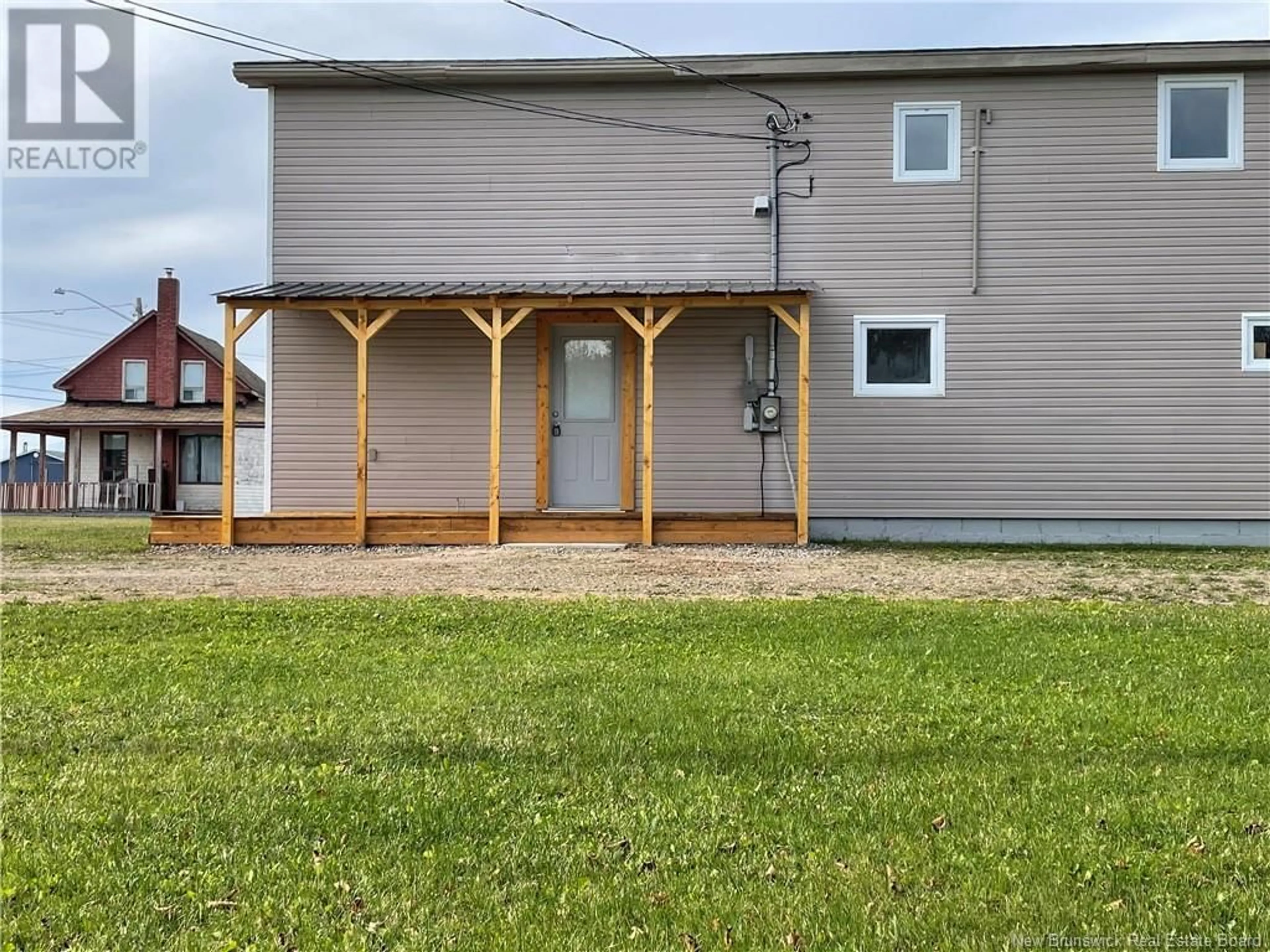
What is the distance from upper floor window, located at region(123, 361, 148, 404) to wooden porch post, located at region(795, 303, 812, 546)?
25324 mm

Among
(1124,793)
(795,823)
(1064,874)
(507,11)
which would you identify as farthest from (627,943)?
(507,11)

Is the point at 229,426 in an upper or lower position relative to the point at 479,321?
lower

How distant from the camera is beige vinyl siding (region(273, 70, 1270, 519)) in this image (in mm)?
10969

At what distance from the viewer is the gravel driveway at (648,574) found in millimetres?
7262

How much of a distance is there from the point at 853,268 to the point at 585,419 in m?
3.48

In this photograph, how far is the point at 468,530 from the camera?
10.4 m

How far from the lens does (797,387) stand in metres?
11.2

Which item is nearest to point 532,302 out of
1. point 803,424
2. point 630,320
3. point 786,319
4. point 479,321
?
point 479,321

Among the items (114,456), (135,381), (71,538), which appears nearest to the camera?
(71,538)

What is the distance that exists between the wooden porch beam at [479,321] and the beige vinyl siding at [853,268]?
1013 millimetres

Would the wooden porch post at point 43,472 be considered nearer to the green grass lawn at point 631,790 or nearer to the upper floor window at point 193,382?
the upper floor window at point 193,382

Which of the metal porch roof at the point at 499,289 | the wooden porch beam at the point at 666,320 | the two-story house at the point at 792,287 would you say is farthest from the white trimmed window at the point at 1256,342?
the wooden porch beam at the point at 666,320

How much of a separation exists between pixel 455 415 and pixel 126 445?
2093 cm

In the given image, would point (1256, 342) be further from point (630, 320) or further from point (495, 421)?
point (495, 421)
